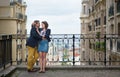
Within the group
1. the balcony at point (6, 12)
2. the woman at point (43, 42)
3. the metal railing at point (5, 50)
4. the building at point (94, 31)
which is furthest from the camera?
the balcony at point (6, 12)

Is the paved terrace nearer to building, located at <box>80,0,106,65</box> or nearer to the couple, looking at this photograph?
the couple

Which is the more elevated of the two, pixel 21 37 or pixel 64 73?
pixel 21 37

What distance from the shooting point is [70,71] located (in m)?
12.7

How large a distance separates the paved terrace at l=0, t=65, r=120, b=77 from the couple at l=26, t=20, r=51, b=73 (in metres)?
0.52

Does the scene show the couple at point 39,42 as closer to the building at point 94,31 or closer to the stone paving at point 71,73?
the stone paving at point 71,73

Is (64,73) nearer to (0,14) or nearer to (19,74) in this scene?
(19,74)

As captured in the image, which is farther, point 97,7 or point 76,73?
point 97,7

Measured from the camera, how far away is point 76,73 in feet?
39.9

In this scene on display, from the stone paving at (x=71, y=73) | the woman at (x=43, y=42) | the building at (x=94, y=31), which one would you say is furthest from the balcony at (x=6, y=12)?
the woman at (x=43, y=42)

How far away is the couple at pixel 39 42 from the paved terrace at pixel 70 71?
0.52m

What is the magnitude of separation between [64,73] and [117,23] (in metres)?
15.5

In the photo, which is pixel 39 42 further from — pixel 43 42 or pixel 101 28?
pixel 101 28

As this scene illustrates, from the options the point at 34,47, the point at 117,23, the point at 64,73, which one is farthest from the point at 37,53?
the point at 117,23

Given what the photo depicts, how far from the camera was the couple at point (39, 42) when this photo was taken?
467 inches
